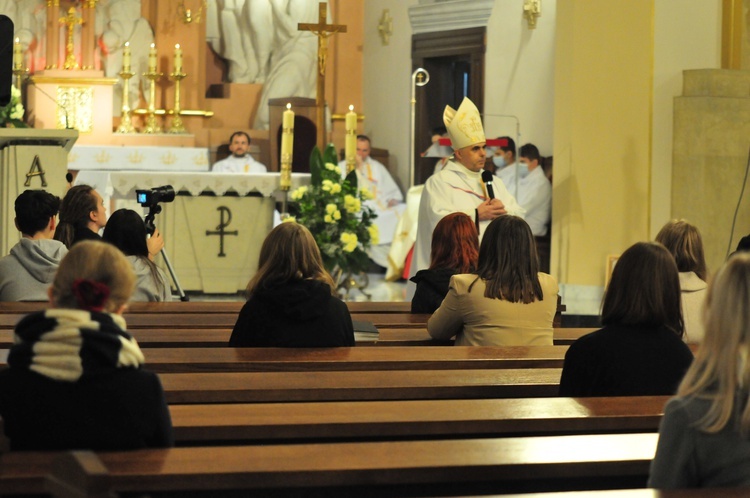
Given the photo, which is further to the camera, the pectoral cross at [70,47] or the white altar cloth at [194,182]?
the pectoral cross at [70,47]

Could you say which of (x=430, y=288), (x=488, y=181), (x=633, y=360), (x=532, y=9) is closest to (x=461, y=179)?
(x=488, y=181)

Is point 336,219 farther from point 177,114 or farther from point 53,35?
point 53,35

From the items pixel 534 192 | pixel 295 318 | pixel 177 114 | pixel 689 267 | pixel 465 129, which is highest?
pixel 177 114

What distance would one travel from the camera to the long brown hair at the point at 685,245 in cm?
483

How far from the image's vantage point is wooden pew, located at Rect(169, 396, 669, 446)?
2695 mm

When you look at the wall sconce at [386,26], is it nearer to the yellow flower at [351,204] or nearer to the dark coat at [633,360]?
the yellow flower at [351,204]

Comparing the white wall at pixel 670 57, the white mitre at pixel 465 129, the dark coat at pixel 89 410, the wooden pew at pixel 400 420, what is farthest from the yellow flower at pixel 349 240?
the dark coat at pixel 89 410

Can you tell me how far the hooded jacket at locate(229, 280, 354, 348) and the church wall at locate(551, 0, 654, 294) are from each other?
18.0 ft

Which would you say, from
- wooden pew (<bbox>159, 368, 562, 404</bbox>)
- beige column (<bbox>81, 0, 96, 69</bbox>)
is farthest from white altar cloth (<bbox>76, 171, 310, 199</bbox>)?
wooden pew (<bbox>159, 368, 562, 404</bbox>)

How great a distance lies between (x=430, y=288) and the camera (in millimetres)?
5422

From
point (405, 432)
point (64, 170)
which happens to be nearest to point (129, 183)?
point (64, 170)

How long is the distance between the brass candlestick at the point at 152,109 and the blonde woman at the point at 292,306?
9.61m

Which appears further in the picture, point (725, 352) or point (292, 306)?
point (292, 306)

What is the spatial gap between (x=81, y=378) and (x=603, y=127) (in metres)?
7.26
